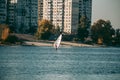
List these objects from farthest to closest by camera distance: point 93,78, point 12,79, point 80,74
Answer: point 80,74
point 93,78
point 12,79

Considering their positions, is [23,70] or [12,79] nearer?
[12,79]

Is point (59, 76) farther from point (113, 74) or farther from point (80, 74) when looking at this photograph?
point (113, 74)

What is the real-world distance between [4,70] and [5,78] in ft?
42.8

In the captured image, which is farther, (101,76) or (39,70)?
(39,70)

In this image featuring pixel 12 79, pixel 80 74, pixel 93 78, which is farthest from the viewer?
pixel 80 74

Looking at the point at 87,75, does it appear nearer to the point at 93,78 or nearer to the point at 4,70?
the point at 93,78

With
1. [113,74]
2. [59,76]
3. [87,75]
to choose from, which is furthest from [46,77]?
→ [113,74]

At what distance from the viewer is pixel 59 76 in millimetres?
82125

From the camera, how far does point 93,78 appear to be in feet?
266

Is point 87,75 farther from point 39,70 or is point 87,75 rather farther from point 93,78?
point 39,70

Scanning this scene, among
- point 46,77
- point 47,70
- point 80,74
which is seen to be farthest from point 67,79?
point 47,70

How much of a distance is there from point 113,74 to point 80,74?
20.3 ft

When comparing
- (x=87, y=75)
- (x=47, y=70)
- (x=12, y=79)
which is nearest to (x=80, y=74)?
(x=87, y=75)

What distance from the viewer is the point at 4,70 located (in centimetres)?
8988
